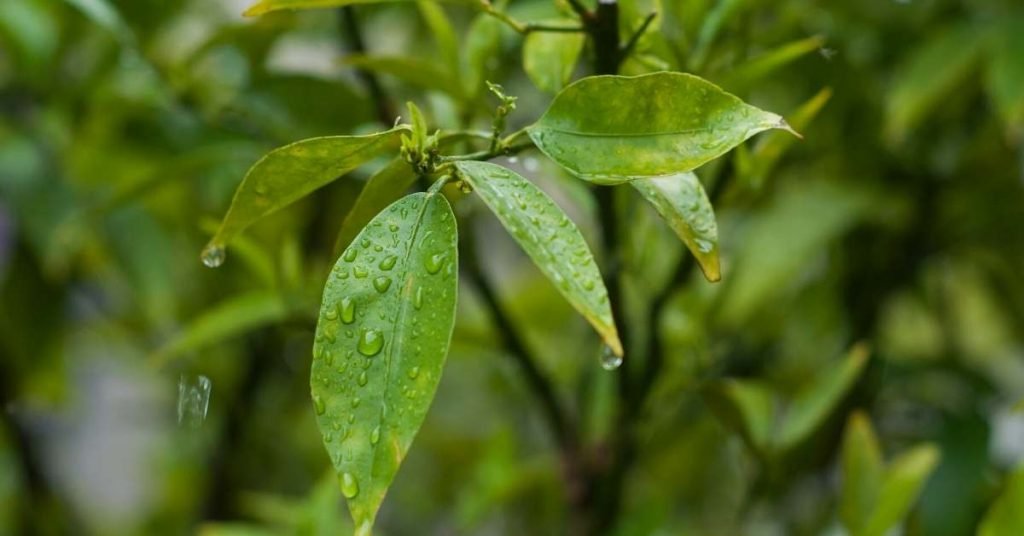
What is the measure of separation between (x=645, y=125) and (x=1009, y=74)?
412 millimetres

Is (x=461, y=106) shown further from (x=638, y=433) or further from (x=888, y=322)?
(x=888, y=322)

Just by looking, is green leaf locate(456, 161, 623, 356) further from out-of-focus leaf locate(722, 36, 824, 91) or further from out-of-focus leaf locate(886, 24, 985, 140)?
out-of-focus leaf locate(886, 24, 985, 140)

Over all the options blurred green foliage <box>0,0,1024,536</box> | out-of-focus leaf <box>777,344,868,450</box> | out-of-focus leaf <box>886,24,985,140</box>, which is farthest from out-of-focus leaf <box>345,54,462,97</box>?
out-of-focus leaf <box>886,24,985,140</box>

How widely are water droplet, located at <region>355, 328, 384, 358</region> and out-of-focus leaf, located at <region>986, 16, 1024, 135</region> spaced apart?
461mm

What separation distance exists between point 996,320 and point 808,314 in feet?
0.72

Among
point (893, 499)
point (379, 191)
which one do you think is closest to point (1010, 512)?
point (893, 499)

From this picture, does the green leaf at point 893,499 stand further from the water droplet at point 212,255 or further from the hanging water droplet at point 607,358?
the water droplet at point 212,255

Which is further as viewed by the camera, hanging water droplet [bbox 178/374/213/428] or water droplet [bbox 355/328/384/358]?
hanging water droplet [bbox 178/374/213/428]

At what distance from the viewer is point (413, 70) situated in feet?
1.44

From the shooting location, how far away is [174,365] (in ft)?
3.11

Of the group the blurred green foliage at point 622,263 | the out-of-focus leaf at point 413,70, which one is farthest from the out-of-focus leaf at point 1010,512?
the out-of-focus leaf at point 413,70

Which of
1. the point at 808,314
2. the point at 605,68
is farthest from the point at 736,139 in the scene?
the point at 808,314

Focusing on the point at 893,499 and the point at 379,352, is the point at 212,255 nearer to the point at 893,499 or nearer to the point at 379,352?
the point at 379,352

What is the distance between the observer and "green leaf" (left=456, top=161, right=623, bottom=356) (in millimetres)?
266
